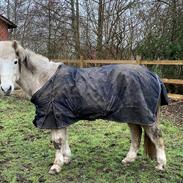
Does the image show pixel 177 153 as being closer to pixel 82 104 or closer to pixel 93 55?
pixel 82 104

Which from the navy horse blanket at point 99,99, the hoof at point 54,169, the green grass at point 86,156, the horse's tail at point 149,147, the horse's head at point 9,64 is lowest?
the green grass at point 86,156

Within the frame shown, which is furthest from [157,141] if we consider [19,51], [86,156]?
[19,51]

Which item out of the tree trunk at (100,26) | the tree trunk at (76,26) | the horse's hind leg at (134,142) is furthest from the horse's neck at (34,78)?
the tree trunk at (76,26)

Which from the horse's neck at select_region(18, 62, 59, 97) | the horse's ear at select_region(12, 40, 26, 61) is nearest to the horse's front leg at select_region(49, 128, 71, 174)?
the horse's neck at select_region(18, 62, 59, 97)

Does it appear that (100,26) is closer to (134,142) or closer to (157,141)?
(134,142)

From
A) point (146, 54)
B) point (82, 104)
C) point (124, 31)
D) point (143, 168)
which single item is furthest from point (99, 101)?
point (124, 31)

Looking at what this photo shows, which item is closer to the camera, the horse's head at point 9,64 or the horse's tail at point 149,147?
the horse's head at point 9,64

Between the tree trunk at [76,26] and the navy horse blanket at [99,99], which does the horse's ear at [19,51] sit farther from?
the tree trunk at [76,26]

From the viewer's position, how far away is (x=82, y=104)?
13.3 feet

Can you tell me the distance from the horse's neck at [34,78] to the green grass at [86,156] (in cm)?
97

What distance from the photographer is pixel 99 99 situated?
4055 millimetres

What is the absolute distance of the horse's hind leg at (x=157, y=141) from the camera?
164 inches

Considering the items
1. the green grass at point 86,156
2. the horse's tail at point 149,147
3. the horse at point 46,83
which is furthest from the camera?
the horse's tail at point 149,147

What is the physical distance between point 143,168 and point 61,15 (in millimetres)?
15643
